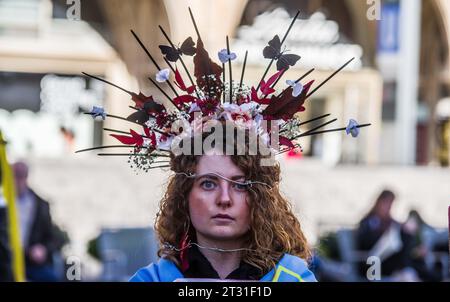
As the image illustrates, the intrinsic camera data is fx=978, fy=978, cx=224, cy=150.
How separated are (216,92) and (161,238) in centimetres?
42

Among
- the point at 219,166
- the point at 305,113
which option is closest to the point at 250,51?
the point at 305,113

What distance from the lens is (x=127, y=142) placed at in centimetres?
262

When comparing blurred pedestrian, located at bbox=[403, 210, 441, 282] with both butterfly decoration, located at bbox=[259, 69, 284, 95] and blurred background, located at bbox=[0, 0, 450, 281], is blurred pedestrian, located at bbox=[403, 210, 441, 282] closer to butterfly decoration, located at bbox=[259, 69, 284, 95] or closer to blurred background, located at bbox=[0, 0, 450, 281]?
blurred background, located at bbox=[0, 0, 450, 281]

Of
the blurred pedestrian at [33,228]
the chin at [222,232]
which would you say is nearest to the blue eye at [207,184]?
the chin at [222,232]

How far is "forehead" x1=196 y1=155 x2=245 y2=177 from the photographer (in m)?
2.52

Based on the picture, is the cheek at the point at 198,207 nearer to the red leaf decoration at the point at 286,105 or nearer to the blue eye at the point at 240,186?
the blue eye at the point at 240,186

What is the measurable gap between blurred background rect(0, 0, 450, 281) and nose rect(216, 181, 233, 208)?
18.9 feet

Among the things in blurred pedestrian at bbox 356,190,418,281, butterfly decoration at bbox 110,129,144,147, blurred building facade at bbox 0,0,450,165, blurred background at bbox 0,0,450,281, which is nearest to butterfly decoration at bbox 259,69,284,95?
butterfly decoration at bbox 110,129,144,147

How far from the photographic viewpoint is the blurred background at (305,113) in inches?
393

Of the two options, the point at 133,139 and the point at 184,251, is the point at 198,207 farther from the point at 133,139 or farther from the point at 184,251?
the point at 133,139

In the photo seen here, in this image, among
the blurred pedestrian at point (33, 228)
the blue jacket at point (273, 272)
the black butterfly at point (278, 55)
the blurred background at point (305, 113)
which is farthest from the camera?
the blurred background at point (305, 113)

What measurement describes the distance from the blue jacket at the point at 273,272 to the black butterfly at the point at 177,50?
20.7 inches
